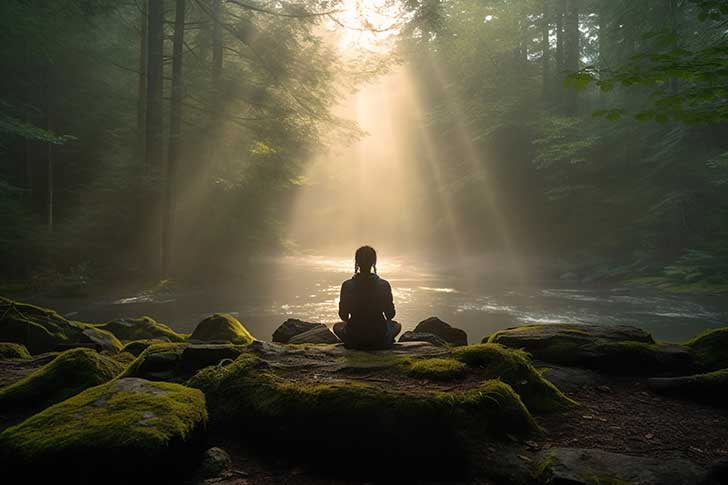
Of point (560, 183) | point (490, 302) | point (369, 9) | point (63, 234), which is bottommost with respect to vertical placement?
point (490, 302)

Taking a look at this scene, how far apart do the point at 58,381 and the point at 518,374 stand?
14.7 ft

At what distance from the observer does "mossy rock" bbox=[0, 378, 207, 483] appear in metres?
2.48

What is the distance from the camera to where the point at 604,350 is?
5.12 metres

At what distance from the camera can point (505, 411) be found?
3408 mm

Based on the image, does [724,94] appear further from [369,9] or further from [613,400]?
[369,9]

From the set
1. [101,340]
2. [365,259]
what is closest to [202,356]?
[365,259]

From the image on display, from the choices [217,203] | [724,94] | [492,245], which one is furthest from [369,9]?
[492,245]

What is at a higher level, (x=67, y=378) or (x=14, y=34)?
(x=14, y=34)

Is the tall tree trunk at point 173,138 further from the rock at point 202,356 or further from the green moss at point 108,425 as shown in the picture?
the green moss at point 108,425

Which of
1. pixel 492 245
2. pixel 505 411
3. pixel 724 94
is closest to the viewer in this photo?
pixel 505 411

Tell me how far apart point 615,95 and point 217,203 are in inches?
1062

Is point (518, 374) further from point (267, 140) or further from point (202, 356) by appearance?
point (267, 140)

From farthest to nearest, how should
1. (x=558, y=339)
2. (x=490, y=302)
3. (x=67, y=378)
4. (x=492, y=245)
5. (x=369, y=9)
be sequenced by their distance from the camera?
(x=492, y=245)
(x=490, y=302)
(x=369, y=9)
(x=558, y=339)
(x=67, y=378)

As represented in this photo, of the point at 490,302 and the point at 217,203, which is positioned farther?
the point at 217,203
